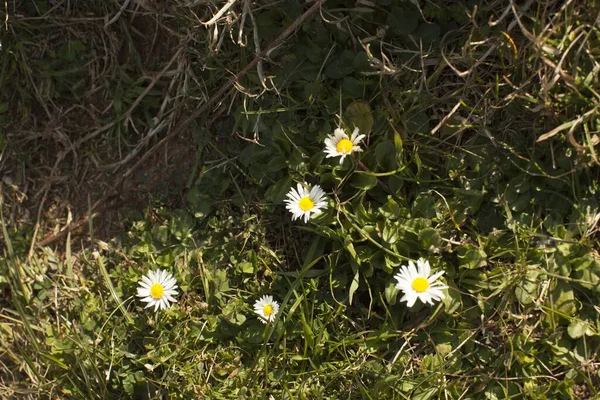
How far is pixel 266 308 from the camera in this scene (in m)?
2.75

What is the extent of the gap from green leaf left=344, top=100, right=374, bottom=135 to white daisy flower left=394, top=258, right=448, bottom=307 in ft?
1.71

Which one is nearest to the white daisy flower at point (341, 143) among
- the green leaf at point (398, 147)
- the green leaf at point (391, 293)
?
the green leaf at point (398, 147)

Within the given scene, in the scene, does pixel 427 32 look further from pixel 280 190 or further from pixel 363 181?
pixel 280 190

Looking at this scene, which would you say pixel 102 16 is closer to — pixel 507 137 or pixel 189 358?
pixel 189 358

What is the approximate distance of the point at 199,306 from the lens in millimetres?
2863

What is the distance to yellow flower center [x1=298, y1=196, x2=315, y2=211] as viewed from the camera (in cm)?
267

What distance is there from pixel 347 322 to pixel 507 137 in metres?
0.89

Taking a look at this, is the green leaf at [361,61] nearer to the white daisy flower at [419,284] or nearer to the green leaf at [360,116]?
the green leaf at [360,116]

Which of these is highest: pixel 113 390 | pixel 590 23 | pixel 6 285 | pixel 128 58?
pixel 128 58

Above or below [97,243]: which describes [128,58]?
above

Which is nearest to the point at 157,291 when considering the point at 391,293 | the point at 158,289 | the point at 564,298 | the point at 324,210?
the point at 158,289

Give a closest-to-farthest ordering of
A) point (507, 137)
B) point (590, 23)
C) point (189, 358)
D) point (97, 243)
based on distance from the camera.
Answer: point (590, 23), point (507, 137), point (189, 358), point (97, 243)

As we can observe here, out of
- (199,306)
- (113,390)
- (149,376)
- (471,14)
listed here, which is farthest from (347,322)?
(471,14)

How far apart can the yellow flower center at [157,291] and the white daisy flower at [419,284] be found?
903 mm
